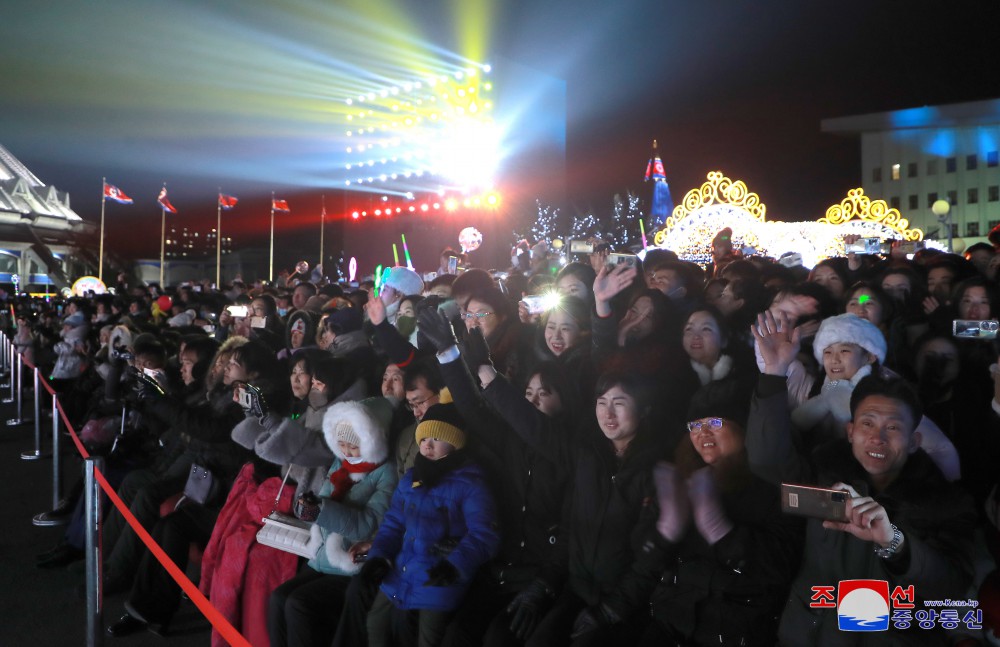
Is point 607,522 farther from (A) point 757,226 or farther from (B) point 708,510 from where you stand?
(A) point 757,226

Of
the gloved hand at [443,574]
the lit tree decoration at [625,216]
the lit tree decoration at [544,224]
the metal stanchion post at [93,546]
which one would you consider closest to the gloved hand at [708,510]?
the gloved hand at [443,574]

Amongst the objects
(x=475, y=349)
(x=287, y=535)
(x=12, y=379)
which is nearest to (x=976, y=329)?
(x=475, y=349)

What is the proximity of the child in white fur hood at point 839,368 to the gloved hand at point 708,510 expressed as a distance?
2.60ft

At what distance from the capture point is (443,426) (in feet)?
13.2

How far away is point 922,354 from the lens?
4.16m

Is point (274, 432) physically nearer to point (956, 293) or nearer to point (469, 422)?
point (469, 422)

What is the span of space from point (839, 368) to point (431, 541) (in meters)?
2.13

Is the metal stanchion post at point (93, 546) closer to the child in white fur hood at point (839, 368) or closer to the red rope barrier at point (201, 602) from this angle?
the red rope barrier at point (201, 602)

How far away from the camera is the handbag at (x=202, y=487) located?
5324mm

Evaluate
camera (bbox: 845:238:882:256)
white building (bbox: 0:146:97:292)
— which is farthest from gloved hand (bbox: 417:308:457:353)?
white building (bbox: 0:146:97:292)

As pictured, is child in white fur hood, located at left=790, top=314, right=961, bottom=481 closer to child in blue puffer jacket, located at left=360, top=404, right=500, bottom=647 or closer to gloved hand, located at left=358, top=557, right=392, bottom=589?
child in blue puffer jacket, located at left=360, top=404, right=500, bottom=647

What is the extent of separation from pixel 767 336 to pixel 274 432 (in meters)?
3.02

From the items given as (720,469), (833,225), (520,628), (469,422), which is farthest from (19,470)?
(833,225)

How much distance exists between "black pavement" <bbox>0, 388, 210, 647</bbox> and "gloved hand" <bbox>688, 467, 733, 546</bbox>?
11.6 feet
